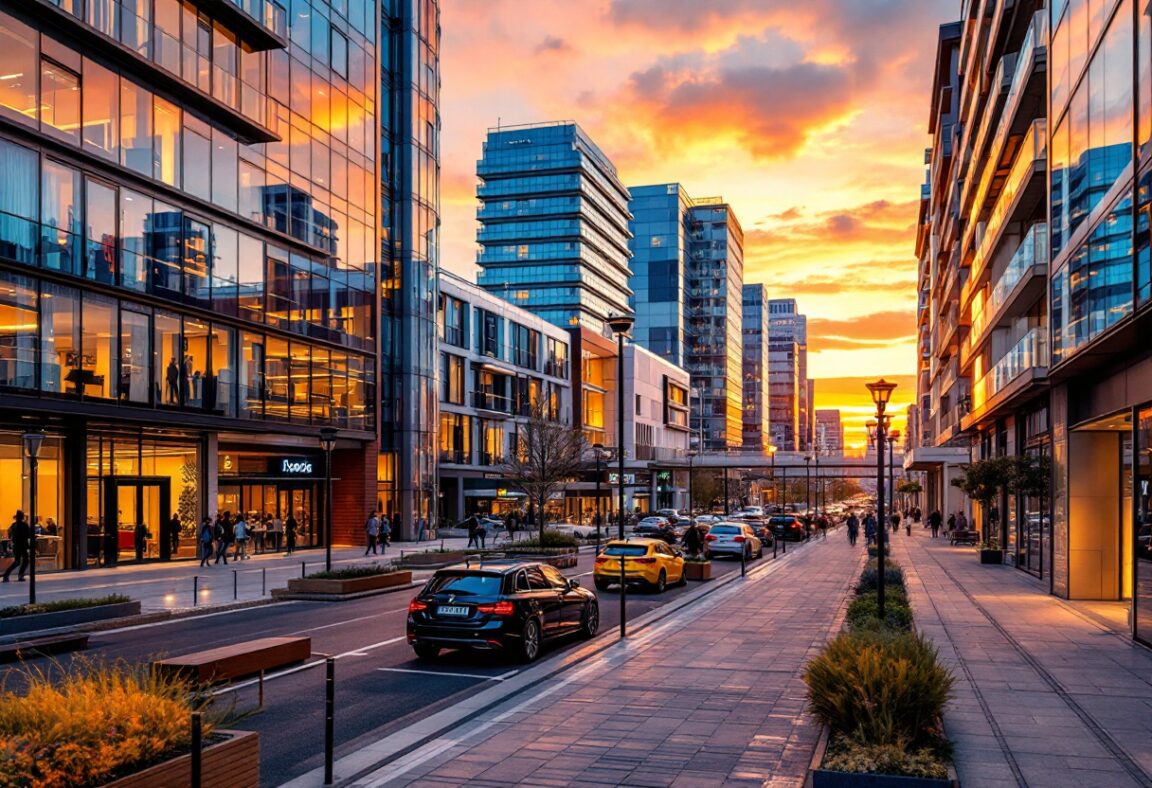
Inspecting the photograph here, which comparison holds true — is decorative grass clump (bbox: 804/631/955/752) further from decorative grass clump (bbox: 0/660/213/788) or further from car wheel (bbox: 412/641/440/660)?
car wheel (bbox: 412/641/440/660)

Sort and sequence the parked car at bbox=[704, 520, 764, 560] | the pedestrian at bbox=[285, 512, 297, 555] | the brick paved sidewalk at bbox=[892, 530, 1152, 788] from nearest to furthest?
the brick paved sidewalk at bbox=[892, 530, 1152, 788] → the parked car at bbox=[704, 520, 764, 560] → the pedestrian at bbox=[285, 512, 297, 555]

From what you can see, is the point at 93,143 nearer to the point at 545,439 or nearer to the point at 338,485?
the point at 338,485

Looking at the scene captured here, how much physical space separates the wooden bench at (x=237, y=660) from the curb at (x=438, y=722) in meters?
2.31

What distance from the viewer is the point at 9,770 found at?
20.9 feet

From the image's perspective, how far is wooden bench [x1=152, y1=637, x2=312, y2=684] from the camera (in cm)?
1223

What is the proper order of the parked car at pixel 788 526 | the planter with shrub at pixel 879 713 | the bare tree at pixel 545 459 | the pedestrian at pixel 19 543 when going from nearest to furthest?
1. the planter with shrub at pixel 879 713
2. the pedestrian at pixel 19 543
3. the bare tree at pixel 545 459
4. the parked car at pixel 788 526

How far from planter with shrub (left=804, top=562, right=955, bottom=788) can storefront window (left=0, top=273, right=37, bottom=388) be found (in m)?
26.1

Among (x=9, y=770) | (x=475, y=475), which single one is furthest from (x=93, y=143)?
(x=475, y=475)

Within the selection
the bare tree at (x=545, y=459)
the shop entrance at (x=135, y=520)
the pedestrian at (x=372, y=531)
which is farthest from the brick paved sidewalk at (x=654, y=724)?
the bare tree at (x=545, y=459)

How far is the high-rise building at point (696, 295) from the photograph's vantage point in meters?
167

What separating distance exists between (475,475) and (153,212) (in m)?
39.0

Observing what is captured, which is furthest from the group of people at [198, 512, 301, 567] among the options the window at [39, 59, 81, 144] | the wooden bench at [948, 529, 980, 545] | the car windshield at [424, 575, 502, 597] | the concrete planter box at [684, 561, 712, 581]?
the wooden bench at [948, 529, 980, 545]

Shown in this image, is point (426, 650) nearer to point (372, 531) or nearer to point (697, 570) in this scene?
point (697, 570)

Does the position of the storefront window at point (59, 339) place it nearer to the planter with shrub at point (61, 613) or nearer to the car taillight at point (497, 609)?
the planter with shrub at point (61, 613)
